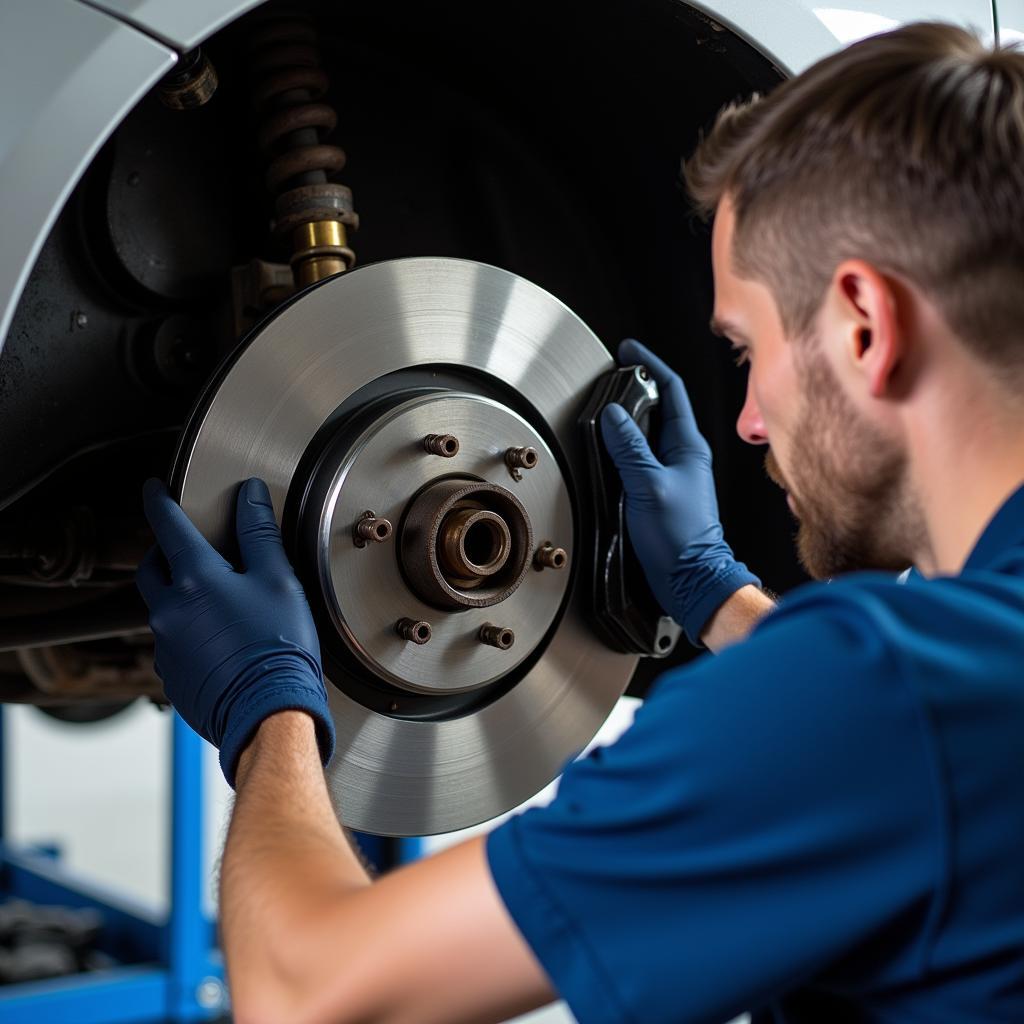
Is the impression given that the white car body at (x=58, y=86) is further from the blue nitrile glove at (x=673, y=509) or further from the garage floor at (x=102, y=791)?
the garage floor at (x=102, y=791)

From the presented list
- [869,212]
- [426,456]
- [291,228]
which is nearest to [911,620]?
[869,212]

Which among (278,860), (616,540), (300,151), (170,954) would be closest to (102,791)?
(170,954)

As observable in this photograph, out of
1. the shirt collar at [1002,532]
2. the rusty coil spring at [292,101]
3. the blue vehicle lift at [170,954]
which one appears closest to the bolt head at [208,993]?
the blue vehicle lift at [170,954]

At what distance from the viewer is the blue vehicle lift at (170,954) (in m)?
2.65

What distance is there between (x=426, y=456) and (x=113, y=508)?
28 cm

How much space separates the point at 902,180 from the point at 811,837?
33 centimetres

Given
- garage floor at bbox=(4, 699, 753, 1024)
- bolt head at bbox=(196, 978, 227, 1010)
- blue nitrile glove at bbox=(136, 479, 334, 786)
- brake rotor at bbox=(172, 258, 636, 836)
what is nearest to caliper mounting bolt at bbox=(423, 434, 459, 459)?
brake rotor at bbox=(172, 258, 636, 836)

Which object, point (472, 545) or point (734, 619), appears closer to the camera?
point (472, 545)

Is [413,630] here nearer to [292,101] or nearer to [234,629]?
[234,629]

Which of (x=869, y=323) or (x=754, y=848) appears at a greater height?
(x=869, y=323)

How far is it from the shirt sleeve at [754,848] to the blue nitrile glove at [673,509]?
0.48 meters

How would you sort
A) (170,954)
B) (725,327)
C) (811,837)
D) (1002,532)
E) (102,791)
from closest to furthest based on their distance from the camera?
(811,837) < (1002,532) < (725,327) < (170,954) < (102,791)

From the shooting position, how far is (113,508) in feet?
3.22

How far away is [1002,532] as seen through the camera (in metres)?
0.60
